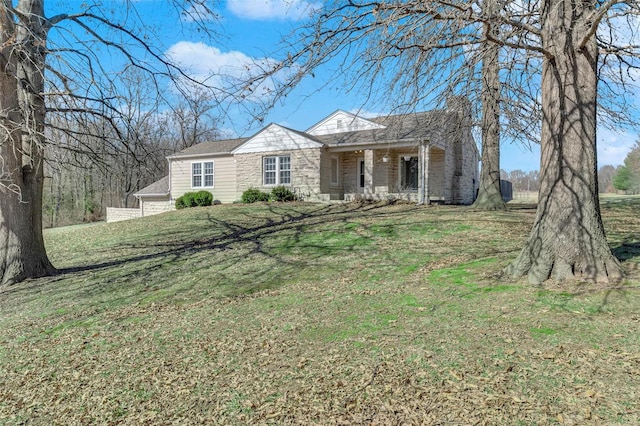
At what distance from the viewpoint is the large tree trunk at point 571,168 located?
5000 mm

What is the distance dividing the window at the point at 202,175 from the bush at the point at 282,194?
482 cm

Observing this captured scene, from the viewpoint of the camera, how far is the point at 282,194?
18.5 metres

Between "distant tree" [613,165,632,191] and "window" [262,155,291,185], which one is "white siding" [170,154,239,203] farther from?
"distant tree" [613,165,632,191]

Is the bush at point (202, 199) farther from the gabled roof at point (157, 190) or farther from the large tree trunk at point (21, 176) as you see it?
the large tree trunk at point (21, 176)

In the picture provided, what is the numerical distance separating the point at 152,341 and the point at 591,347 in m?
4.71

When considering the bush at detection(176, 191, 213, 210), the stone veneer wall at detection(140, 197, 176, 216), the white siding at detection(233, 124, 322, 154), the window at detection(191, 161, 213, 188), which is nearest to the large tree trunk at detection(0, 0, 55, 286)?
the white siding at detection(233, 124, 322, 154)

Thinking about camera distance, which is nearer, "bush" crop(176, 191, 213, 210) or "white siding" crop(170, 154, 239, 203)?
"bush" crop(176, 191, 213, 210)

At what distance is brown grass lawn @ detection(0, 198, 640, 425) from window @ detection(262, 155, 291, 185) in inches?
429

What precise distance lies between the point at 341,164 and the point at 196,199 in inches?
304

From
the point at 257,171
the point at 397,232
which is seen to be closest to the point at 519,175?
the point at 257,171

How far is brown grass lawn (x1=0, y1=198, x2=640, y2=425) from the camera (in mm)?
3072

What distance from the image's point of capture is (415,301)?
520 centimetres

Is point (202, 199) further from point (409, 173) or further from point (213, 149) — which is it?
point (409, 173)

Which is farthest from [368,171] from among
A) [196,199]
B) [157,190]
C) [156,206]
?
[157,190]
